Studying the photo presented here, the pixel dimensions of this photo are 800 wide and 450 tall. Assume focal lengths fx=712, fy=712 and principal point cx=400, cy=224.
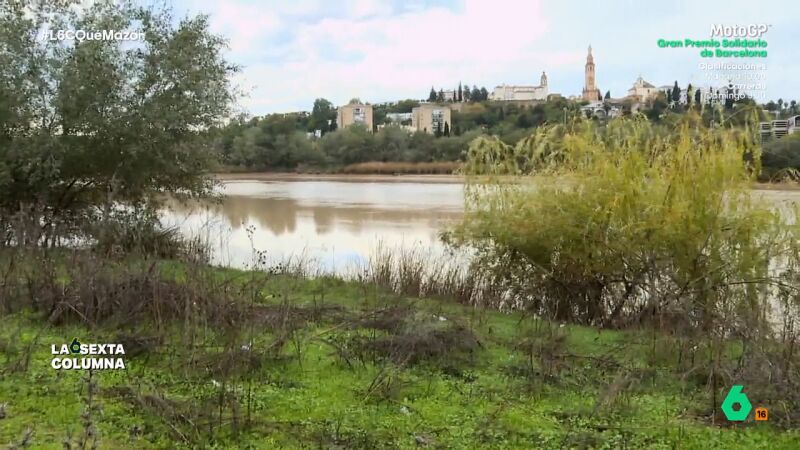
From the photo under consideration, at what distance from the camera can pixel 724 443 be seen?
13.1 ft

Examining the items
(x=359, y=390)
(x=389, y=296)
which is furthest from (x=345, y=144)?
(x=359, y=390)

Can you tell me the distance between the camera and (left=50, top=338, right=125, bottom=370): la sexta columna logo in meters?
4.96

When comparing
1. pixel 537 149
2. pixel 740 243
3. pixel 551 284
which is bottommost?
pixel 551 284

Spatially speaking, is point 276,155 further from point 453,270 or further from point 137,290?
point 137,290

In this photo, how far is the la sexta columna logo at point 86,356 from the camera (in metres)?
4.96

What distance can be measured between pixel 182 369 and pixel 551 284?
17.8 feet

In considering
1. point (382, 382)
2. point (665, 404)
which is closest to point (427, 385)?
point (382, 382)

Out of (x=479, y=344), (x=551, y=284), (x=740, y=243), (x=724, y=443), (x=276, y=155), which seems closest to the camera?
(x=724, y=443)

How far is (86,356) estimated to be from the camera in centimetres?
518

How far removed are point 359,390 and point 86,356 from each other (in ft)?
6.80

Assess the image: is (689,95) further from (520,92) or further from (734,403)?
(520,92)

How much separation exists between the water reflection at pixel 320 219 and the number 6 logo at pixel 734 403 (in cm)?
621

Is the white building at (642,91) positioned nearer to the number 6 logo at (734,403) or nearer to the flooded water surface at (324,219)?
the flooded water surface at (324,219)

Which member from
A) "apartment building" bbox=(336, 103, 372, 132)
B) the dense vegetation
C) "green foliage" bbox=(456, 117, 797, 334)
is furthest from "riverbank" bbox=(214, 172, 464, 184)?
"green foliage" bbox=(456, 117, 797, 334)
